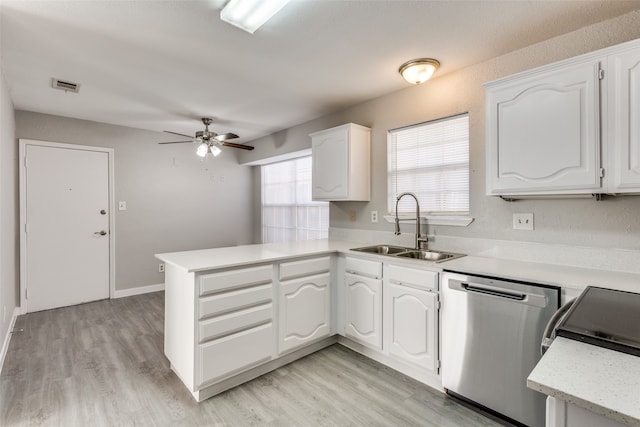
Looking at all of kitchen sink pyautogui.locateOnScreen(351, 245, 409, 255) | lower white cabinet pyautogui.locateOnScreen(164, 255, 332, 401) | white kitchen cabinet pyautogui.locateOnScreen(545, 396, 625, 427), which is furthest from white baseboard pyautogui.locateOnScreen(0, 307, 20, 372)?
white kitchen cabinet pyautogui.locateOnScreen(545, 396, 625, 427)

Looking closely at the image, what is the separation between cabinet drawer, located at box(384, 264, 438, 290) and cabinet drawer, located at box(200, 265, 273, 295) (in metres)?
0.90

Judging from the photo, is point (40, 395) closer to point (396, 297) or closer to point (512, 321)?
point (396, 297)

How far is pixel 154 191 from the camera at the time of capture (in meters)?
4.48

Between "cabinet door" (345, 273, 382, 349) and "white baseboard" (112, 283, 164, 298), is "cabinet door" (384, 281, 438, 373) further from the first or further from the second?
"white baseboard" (112, 283, 164, 298)

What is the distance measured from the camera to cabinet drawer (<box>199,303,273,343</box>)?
6.37 ft

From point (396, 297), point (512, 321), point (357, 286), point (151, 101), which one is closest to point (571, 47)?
point (512, 321)

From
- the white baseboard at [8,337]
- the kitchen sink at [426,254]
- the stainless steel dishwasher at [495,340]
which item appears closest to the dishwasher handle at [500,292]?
the stainless steel dishwasher at [495,340]

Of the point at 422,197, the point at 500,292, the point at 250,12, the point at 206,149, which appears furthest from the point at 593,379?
the point at 206,149

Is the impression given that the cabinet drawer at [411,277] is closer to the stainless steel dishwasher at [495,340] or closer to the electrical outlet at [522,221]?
the stainless steel dishwasher at [495,340]

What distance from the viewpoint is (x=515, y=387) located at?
1.68m

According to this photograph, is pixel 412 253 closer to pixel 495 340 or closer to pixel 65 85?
pixel 495 340

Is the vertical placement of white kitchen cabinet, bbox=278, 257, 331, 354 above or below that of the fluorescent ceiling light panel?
below

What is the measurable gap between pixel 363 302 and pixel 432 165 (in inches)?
53.3

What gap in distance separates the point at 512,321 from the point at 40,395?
2.98 meters
